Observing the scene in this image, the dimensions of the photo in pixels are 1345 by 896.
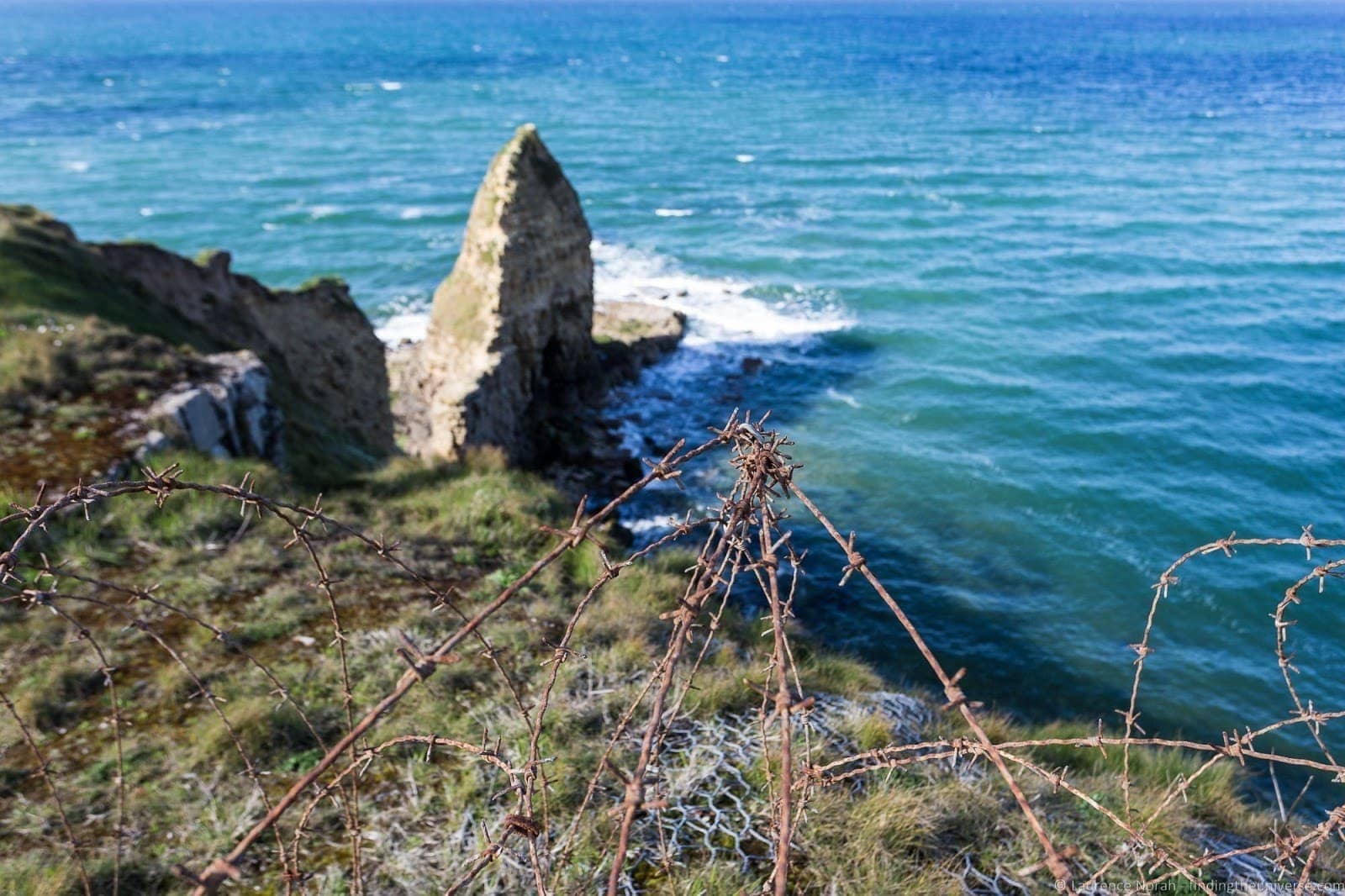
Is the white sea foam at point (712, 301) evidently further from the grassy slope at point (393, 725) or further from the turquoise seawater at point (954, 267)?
the grassy slope at point (393, 725)

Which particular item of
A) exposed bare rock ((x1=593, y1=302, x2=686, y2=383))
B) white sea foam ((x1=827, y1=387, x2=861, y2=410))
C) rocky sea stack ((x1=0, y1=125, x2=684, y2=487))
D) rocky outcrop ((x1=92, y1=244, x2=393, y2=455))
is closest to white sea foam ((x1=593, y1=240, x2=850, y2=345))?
exposed bare rock ((x1=593, y1=302, x2=686, y2=383))

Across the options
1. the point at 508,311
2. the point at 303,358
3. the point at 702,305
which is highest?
the point at 508,311

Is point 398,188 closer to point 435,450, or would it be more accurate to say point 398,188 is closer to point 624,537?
point 435,450

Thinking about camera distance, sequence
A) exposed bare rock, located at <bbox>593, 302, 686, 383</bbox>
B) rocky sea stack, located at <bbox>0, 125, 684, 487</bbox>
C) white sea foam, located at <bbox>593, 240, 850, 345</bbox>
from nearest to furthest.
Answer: rocky sea stack, located at <bbox>0, 125, 684, 487</bbox>
exposed bare rock, located at <bbox>593, 302, 686, 383</bbox>
white sea foam, located at <bbox>593, 240, 850, 345</bbox>

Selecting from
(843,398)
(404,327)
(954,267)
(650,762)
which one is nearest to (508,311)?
(843,398)

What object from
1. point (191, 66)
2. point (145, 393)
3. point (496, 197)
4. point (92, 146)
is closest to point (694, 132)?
point (92, 146)

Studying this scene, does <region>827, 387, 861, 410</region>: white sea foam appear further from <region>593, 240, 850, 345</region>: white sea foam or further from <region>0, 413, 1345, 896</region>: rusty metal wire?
<region>0, 413, 1345, 896</region>: rusty metal wire

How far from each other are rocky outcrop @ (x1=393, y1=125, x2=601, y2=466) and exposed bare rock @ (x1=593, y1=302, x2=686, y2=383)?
590cm

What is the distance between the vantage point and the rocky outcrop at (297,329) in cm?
1766

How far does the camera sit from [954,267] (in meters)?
37.0

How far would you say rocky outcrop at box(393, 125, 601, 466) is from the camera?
62.7 feet

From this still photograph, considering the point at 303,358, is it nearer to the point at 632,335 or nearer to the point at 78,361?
the point at 78,361

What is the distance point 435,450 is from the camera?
19109mm

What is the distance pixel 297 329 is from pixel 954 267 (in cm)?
2824
